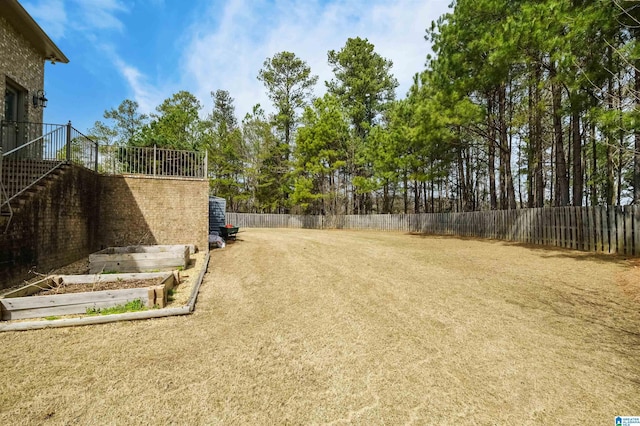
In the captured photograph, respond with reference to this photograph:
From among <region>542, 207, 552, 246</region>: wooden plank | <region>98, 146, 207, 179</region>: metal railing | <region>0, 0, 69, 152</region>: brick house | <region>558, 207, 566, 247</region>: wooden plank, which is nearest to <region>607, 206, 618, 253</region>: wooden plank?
<region>558, 207, 566, 247</region>: wooden plank

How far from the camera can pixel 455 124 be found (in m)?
13.3

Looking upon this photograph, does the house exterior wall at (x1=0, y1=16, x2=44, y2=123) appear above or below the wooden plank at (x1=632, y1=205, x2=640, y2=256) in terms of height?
above

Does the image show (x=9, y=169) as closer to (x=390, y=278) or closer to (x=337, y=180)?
(x=390, y=278)

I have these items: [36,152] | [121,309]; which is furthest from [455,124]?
[36,152]

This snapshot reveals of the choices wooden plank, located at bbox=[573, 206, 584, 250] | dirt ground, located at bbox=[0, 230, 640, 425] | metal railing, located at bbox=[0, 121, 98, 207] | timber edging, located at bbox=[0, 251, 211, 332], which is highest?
metal railing, located at bbox=[0, 121, 98, 207]

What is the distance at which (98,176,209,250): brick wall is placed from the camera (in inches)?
360

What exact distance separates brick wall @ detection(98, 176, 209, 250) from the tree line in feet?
26.6

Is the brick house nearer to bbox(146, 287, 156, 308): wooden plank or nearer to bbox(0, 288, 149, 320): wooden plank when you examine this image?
bbox(0, 288, 149, 320): wooden plank

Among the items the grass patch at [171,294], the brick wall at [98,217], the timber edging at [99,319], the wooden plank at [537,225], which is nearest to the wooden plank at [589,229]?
the wooden plank at [537,225]

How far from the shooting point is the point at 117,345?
338 centimetres

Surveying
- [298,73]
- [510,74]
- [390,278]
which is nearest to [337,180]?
[298,73]

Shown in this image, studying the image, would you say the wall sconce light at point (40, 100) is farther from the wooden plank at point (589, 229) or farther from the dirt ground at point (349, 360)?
the wooden plank at point (589, 229)

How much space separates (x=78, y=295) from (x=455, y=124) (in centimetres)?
1408

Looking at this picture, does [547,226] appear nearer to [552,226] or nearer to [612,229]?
[552,226]
